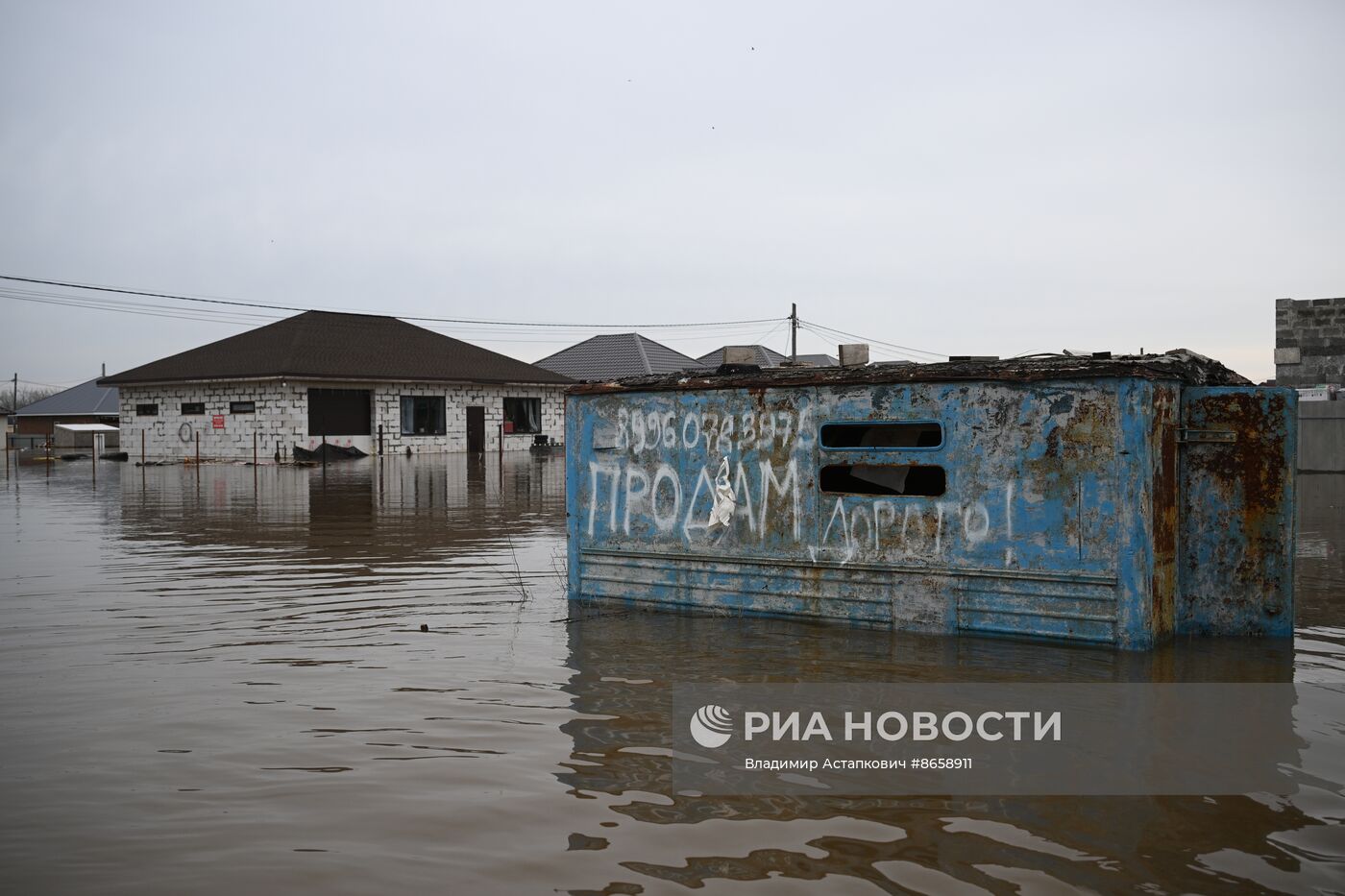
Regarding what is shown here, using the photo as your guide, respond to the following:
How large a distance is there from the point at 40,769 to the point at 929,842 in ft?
11.2

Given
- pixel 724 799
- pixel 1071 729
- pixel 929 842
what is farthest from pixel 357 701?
pixel 1071 729

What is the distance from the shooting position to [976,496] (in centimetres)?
626

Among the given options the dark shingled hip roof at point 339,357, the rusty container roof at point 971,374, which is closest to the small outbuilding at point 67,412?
the dark shingled hip roof at point 339,357

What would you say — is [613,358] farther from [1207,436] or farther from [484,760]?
[484,760]

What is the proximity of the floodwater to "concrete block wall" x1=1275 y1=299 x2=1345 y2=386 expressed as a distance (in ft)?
50.2

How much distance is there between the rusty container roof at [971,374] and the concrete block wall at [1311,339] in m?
17.3

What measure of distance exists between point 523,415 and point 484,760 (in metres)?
38.5

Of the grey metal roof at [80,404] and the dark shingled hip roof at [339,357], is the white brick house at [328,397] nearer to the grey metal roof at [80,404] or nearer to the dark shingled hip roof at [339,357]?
the dark shingled hip roof at [339,357]

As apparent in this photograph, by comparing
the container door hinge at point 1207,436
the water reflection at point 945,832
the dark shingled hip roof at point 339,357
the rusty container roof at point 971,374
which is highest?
the dark shingled hip roof at point 339,357

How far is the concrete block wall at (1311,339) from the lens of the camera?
21.6 metres

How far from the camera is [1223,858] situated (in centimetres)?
337

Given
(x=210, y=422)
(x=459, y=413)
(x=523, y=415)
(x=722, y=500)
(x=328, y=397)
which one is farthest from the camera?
(x=523, y=415)

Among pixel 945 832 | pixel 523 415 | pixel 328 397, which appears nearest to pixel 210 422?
pixel 328 397

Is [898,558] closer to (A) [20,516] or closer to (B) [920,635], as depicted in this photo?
(B) [920,635]
